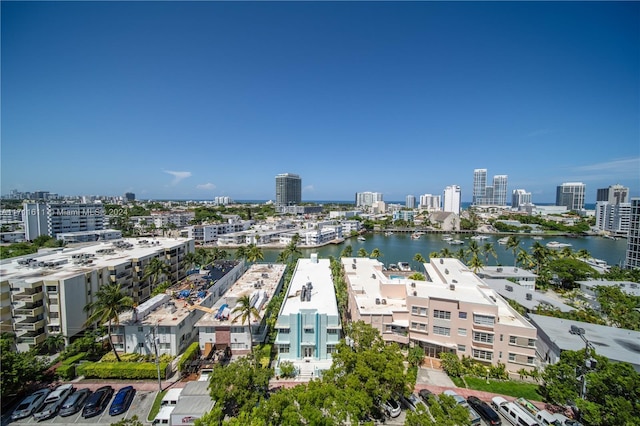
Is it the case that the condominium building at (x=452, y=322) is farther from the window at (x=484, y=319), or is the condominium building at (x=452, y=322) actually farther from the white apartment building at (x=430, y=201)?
the white apartment building at (x=430, y=201)

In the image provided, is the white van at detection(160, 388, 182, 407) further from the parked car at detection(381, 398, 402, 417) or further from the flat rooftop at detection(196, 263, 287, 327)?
the parked car at detection(381, 398, 402, 417)

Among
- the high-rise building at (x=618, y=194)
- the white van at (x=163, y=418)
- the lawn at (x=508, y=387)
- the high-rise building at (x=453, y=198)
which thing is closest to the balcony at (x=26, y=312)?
the white van at (x=163, y=418)

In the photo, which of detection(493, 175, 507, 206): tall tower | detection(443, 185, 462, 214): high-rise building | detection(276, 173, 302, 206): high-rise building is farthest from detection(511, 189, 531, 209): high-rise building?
detection(276, 173, 302, 206): high-rise building

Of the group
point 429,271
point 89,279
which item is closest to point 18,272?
point 89,279

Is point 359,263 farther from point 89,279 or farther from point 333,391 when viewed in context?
point 89,279

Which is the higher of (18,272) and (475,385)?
(18,272)

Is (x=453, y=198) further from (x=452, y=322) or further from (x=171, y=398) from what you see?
(x=171, y=398)

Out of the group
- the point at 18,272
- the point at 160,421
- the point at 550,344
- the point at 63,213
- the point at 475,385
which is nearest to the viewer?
the point at 160,421
